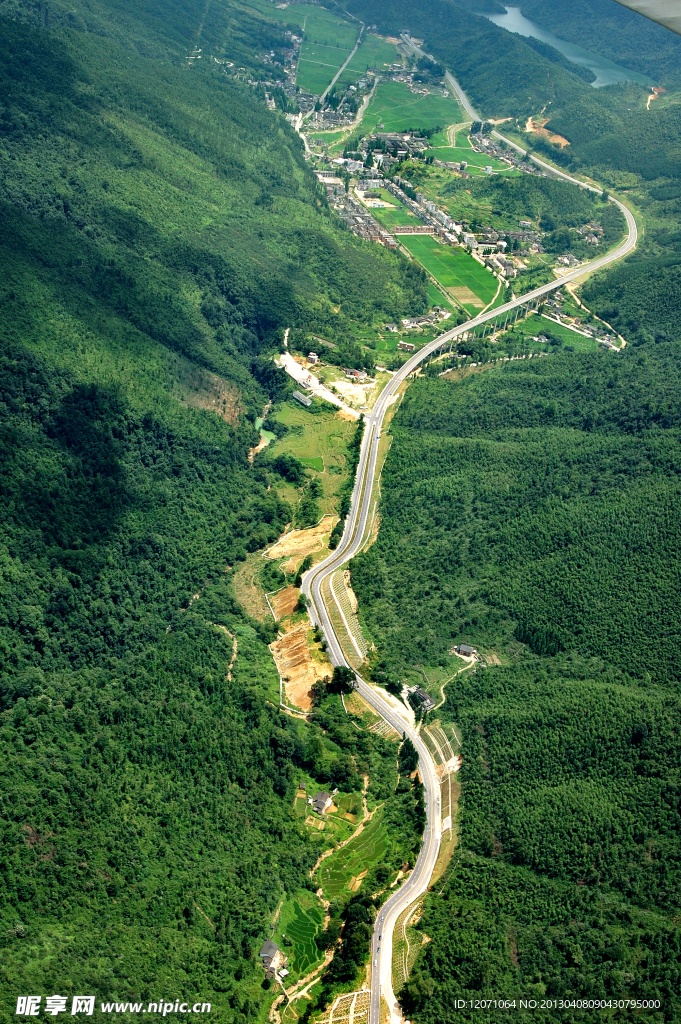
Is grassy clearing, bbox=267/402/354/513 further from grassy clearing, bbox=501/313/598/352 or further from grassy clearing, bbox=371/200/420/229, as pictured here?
grassy clearing, bbox=371/200/420/229

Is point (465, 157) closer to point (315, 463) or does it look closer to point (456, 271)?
point (456, 271)

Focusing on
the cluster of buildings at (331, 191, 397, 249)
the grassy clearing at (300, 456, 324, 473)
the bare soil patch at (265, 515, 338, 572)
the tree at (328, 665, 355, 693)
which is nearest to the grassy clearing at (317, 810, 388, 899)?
the tree at (328, 665, 355, 693)

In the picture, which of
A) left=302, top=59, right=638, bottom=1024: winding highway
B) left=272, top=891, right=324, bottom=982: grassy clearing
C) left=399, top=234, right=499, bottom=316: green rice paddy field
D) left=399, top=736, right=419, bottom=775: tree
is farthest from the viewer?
left=399, top=234, right=499, bottom=316: green rice paddy field

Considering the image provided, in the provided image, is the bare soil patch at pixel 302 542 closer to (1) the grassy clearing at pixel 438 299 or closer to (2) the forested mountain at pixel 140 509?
(2) the forested mountain at pixel 140 509

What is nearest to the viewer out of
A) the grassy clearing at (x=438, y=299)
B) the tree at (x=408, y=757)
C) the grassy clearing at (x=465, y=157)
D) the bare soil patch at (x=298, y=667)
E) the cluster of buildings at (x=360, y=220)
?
the tree at (x=408, y=757)

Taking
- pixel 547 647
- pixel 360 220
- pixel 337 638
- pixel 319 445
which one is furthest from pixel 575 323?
pixel 337 638

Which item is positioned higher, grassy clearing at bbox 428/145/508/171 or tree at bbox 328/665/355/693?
grassy clearing at bbox 428/145/508/171

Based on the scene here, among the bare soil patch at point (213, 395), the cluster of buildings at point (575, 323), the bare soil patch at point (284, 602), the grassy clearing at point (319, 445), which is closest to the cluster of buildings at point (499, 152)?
the cluster of buildings at point (575, 323)
